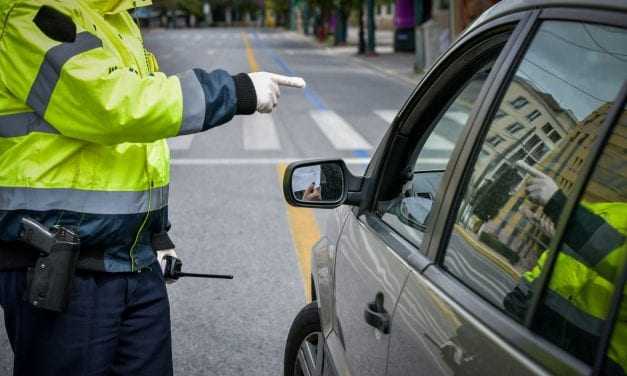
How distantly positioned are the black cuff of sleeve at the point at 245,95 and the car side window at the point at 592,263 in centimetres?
97

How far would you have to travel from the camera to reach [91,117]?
208 cm

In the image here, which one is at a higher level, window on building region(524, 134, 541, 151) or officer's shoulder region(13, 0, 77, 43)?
officer's shoulder region(13, 0, 77, 43)

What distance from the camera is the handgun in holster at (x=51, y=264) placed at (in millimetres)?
2166

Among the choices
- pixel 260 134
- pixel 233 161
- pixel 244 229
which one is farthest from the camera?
pixel 260 134

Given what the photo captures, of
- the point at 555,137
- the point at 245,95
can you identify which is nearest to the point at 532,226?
the point at 555,137

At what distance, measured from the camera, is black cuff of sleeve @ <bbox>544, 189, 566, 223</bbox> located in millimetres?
1550

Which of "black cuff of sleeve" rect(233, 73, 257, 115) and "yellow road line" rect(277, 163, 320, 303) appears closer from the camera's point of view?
"black cuff of sleeve" rect(233, 73, 257, 115)

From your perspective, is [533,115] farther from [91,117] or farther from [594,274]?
[91,117]

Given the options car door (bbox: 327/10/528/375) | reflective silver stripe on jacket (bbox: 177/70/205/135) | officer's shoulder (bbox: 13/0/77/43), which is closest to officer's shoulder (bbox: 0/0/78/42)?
officer's shoulder (bbox: 13/0/77/43)

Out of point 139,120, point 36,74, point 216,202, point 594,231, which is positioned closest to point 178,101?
point 139,120

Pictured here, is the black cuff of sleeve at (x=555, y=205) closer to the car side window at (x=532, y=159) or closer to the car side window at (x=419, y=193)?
the car side window at (x=532, y=159)

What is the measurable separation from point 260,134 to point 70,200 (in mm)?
10133

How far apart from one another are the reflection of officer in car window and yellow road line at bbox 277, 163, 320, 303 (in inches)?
146

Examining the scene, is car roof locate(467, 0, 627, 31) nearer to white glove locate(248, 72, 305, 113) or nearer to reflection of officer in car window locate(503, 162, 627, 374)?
reflection of officer in car window locate(503, 162, 627, 374)
